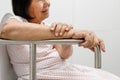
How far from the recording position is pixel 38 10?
148 cm

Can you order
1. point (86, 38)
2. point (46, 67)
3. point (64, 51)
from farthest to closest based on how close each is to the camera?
point (64, 51) → point (46, 67) → point (86, 38)

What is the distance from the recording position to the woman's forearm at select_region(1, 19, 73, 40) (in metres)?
1.00

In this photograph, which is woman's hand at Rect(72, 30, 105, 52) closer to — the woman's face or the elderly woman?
the elderly woman

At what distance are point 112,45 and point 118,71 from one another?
25 centimetres

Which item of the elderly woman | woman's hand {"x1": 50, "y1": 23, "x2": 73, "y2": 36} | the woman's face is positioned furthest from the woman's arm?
woman's hand {"x1": 50, "y1": 23, "x2": 73, "y2": 36}

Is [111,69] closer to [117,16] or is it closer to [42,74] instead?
[117,16]

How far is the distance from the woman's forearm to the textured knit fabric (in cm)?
23

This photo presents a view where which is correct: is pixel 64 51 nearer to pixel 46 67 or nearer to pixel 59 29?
pixel 46 67

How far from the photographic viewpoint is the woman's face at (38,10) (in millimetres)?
1469

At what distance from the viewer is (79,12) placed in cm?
233

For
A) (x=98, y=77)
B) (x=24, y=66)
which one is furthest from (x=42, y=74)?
(x=98, y=77)

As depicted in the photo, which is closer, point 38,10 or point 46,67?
point 46,67

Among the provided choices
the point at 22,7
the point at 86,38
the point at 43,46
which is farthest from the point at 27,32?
the point at 22,7

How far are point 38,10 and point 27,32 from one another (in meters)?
0.48
